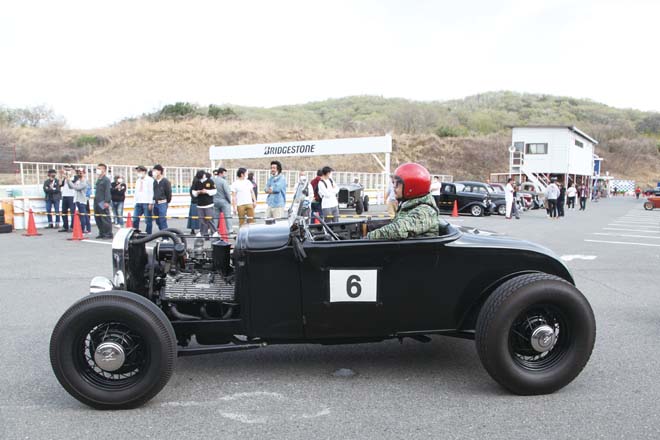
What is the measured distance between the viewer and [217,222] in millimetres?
12539

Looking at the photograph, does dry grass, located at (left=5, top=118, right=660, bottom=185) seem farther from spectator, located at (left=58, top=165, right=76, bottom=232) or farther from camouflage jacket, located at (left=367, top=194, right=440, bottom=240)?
camouflage jacket, located at (left=367, top=194, right=440, bottom=240)

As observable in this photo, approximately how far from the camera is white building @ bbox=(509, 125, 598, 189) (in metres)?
41.7

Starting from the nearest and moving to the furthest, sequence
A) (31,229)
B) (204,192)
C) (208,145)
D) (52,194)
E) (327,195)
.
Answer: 1. (327,195)
2. (204,192)
3. (31,229)
4. (52,194)
5. (208,145)

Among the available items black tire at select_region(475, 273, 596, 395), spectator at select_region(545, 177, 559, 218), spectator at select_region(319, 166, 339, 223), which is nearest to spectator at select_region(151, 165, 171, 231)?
spectator at select_region(319, 166, 339, 223)

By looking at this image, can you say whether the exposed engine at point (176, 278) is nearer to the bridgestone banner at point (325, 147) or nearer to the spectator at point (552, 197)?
the bridgestone banner at point (325, 147)

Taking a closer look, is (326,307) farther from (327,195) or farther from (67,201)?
(67,201)

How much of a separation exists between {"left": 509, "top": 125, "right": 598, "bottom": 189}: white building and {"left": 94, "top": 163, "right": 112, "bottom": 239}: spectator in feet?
113

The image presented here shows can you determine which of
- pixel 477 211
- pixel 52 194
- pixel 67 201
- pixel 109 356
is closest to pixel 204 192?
pixel 67 201

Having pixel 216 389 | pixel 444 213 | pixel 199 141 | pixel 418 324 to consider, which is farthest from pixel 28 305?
pixel 199 141

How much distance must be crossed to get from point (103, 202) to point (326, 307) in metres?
9.98

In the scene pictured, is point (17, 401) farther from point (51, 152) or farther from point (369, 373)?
point (51, 152)

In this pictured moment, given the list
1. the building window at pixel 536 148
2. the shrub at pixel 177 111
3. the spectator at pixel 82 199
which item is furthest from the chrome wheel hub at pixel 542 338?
the shrub at pixel 177 111

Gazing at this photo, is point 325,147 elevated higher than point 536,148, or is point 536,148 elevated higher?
point 536,148

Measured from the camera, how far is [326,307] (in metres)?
3.65
